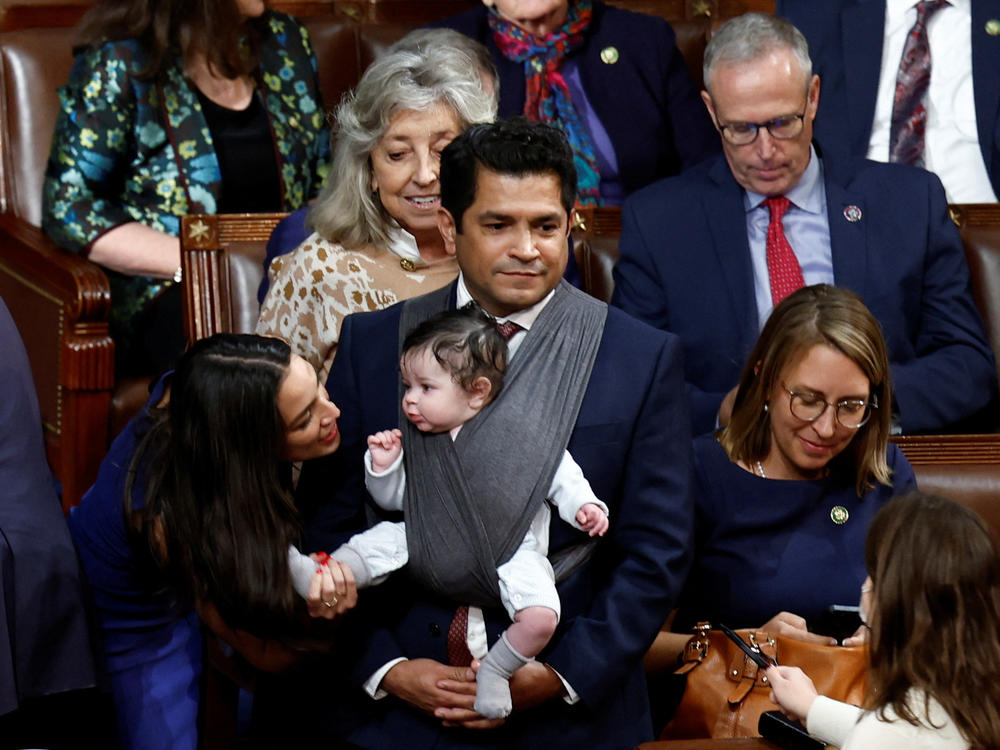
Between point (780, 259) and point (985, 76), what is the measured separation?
84cm

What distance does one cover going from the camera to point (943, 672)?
71.3 inches

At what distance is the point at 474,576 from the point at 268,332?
0.82m

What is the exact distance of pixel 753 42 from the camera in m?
3.01

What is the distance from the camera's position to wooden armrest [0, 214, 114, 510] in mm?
3270

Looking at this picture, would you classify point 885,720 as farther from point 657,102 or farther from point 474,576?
point 657,102

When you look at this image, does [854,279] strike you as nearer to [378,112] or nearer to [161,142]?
[378,112]

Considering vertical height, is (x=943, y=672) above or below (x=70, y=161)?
below

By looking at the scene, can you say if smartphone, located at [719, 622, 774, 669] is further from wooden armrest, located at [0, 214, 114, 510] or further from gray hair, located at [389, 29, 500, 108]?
wooden armrest, located at [0, 214, 114, 510]

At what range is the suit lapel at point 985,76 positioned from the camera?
136 inches

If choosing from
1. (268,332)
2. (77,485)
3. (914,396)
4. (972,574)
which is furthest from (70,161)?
(972,574)

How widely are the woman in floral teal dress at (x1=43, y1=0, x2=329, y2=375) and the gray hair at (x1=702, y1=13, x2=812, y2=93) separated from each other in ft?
3.20

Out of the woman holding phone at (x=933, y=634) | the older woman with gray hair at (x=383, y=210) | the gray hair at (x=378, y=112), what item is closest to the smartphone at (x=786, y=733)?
the woman holding phone at (x=933, y=634)

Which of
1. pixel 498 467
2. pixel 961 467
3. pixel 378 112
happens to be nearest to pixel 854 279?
pixel 961 467

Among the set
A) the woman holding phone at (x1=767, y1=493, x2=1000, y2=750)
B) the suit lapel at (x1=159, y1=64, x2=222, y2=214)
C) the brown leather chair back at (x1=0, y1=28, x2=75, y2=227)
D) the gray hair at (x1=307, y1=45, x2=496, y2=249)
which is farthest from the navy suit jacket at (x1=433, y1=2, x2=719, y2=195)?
the woman holding phone at (x1=767, y1=493, x2=1000, y2=750)
